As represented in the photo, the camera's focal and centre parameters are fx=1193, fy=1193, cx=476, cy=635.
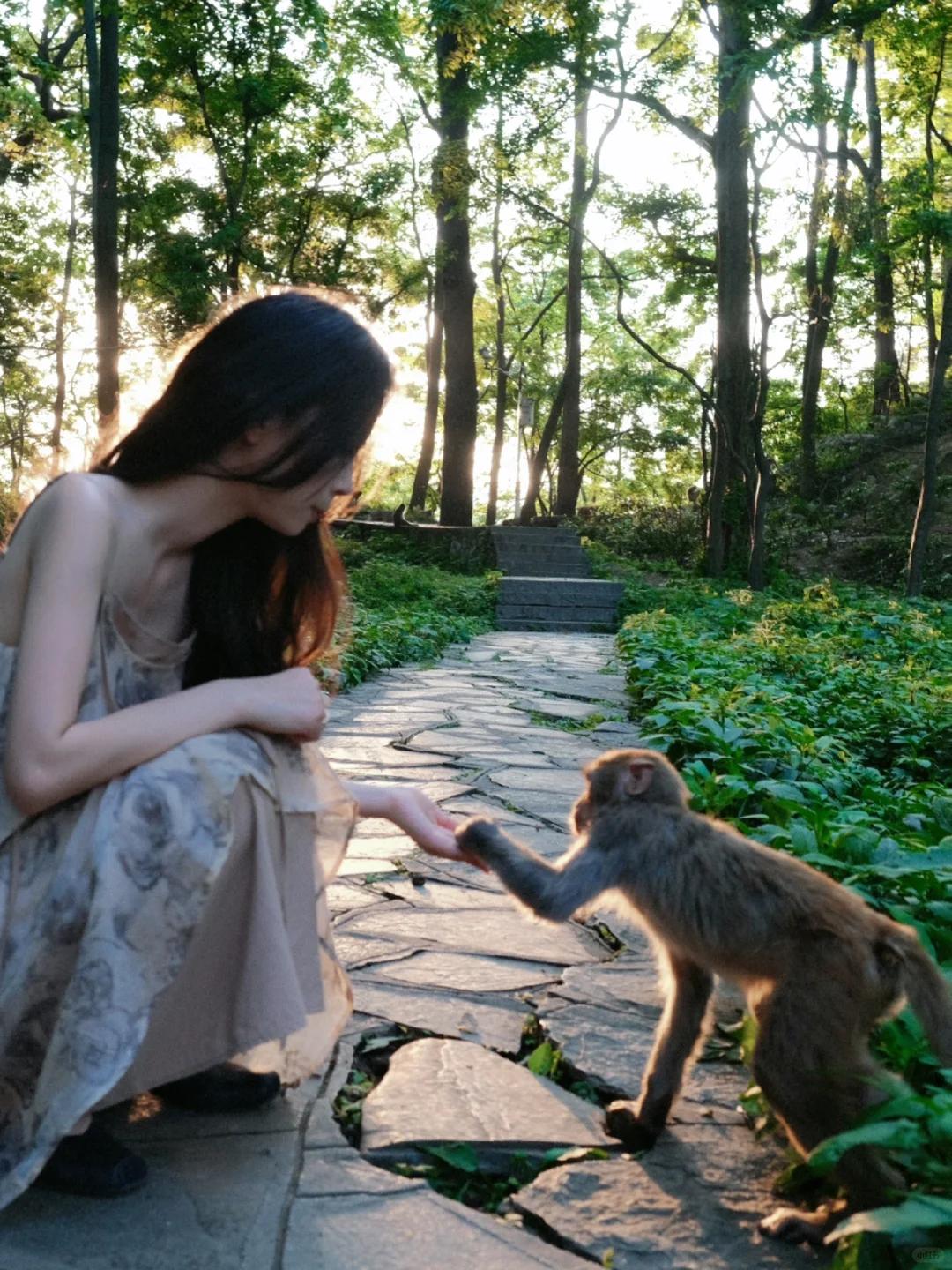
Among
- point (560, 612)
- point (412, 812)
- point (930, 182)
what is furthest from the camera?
point (560, 612)

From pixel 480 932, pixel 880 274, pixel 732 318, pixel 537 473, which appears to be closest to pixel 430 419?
Result: pixel 537 473

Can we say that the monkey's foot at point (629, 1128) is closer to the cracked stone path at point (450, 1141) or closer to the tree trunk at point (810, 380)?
the cracked stone path at point (450, 1141)

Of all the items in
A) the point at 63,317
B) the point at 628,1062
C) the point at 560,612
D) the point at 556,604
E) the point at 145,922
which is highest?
the point at 63,317

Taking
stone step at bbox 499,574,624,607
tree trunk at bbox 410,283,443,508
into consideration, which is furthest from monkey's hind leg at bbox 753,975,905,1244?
tree trunk at bbox 410,283,443,508

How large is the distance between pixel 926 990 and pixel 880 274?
76.8ft

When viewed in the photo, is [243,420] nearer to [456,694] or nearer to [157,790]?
[157,790]

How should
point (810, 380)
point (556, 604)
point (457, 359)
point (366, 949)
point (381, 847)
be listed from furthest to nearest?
point (810, 380), point (457, 359), point (556, 604), point (381, 847), point (366, 949)

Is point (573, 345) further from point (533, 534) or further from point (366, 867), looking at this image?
point (366, 867)

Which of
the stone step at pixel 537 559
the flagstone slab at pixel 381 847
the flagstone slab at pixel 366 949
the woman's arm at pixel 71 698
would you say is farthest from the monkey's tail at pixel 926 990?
the stone step at pixel 537 559

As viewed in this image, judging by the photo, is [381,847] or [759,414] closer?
[381,847]

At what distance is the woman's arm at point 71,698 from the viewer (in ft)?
7.10

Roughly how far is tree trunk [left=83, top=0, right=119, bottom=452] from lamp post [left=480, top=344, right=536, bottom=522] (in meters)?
10.5

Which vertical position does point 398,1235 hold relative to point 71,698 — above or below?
below

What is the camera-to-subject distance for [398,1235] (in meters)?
2.12
